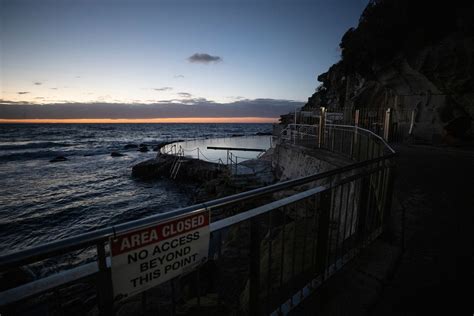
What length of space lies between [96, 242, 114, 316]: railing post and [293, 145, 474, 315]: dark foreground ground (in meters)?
1.94

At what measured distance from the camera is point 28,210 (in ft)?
50.6

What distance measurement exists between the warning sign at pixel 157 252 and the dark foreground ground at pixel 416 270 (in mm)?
1634

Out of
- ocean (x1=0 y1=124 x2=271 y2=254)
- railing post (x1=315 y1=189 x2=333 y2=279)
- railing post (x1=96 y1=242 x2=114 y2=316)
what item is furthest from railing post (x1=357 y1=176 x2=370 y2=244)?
ocean (x1=0 y1=124 x2=271 y2=254)

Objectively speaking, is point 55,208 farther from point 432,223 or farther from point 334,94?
point 334,94

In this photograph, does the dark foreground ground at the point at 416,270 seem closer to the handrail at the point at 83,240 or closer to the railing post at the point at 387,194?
the railing post at the point at 387,194

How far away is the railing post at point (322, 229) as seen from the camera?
2.49 meters

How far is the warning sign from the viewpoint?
51.5 inches

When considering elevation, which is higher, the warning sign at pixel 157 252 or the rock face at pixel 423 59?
the rock face at pixel 423 59

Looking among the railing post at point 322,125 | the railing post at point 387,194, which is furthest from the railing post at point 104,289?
the railing post at point 322,125

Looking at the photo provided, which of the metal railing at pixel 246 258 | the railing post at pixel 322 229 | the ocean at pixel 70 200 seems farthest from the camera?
the ocean at pixel 70 200

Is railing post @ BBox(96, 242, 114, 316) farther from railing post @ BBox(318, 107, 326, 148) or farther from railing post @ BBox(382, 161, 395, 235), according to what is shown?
railing post @ BBox(318, 107, 326, 148)

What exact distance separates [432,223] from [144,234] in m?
5.01

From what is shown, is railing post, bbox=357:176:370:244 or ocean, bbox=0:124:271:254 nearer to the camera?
railing post, bbox=357:176:370:244

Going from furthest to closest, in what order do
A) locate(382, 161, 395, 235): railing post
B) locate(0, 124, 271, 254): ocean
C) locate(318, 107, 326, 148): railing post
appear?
locate(0, 124, 271, 254): ocean, locate(318, 107, 326, 148): railing post, locate(382, 161, 395, 235): railing post
